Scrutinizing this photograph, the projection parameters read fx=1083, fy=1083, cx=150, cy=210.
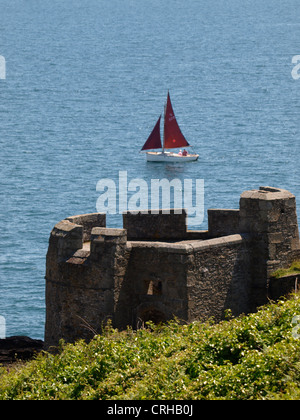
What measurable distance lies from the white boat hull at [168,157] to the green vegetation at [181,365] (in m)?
101

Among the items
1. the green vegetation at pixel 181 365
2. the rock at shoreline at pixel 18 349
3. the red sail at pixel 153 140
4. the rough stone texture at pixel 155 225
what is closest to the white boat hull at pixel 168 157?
the red sail at pixel 153 140

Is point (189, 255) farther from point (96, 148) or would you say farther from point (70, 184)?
point (96, 148)

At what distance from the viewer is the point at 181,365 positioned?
31219 mm

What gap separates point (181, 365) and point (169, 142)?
348 ft

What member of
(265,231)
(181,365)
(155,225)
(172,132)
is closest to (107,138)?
(172,132)

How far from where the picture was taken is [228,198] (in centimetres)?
10744

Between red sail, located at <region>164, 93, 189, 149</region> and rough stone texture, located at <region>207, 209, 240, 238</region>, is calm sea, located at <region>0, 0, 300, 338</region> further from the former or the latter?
rough stone texture, located at <region>207, 209, 240, 238</region>

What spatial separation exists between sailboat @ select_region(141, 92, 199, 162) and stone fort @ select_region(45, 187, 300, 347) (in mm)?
90542

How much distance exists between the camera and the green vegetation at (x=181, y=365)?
2891 cm

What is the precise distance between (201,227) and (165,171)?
137 ft

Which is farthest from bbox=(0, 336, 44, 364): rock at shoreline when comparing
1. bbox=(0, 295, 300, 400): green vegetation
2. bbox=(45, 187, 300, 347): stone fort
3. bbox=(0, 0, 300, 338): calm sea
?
bbox=(0, 0, 300, 338): calm sea

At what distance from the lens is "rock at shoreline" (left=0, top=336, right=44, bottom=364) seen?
43.2m
